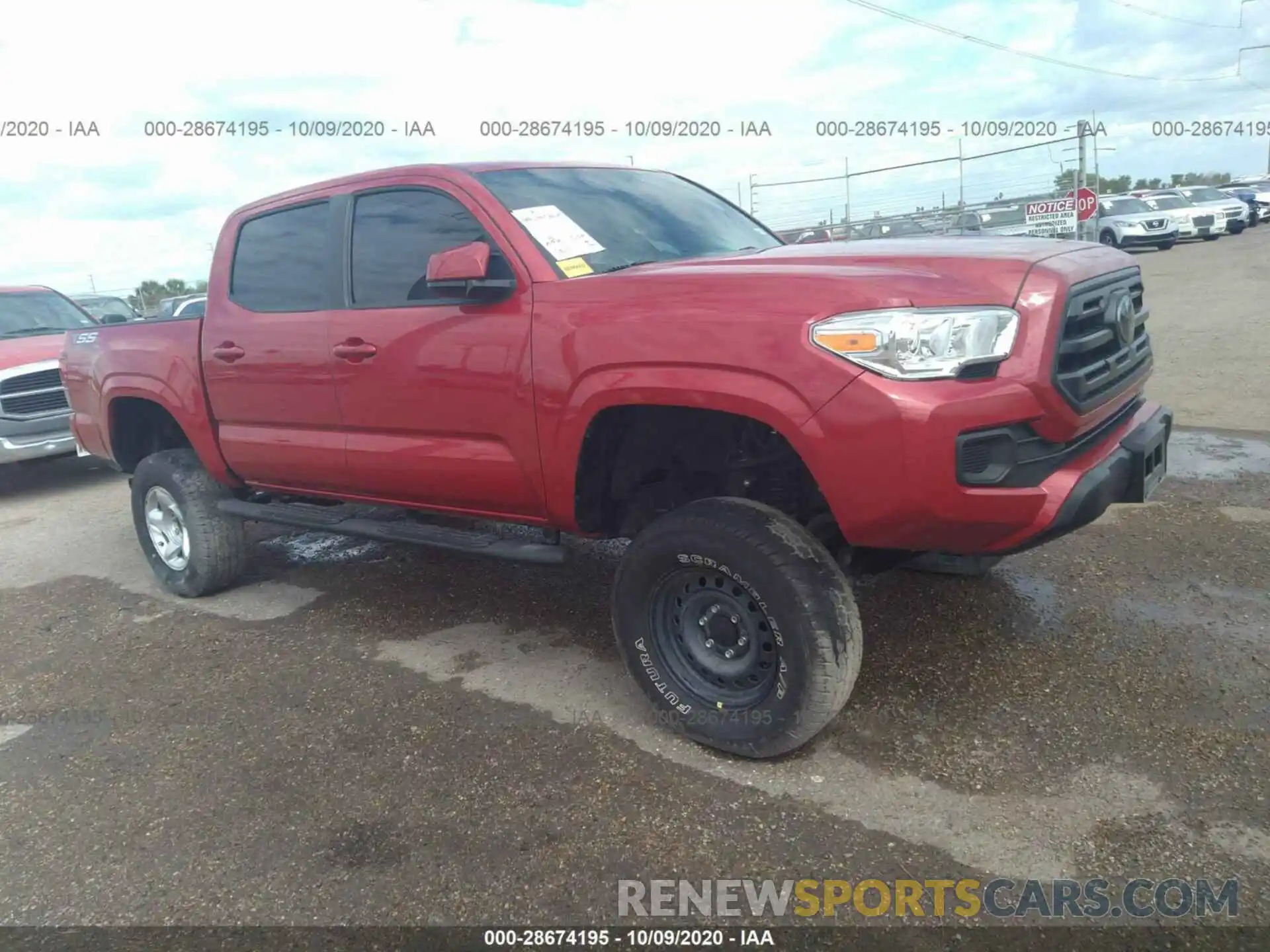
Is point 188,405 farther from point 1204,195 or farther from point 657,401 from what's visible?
point 1204,195

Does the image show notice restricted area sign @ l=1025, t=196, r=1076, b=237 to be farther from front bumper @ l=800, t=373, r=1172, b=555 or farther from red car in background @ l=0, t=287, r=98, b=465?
front bumper @ l=800, t=373, r=1172, b=555

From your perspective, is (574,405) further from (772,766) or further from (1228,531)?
(1228,531)

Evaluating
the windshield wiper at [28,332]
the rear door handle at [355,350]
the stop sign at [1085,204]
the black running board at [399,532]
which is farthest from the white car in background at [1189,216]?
the rear door handle at [355,350]

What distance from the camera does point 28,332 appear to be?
8945 millimetres

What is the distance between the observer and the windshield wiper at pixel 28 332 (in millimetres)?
8773

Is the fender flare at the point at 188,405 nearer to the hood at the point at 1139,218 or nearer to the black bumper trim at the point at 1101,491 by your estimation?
the black bumper trim at the point at 1101,491

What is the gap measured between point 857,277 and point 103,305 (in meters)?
20.1

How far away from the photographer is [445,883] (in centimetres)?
258

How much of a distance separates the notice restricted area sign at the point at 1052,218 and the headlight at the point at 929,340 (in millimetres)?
15056

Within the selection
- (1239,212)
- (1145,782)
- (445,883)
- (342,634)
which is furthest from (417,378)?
(1239,212)

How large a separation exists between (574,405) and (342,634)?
6.70ft

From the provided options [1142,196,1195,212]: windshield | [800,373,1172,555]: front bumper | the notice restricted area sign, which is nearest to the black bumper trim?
[800,373,1172,555]: front bumper

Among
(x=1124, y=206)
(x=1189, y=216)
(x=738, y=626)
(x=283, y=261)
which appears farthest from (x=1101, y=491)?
(x=1189, y=216)

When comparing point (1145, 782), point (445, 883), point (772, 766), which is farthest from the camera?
point (772, 766)
